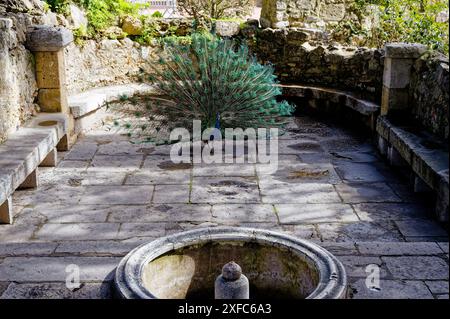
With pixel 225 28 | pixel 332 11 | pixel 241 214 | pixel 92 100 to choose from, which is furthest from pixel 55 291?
pixel 332 11

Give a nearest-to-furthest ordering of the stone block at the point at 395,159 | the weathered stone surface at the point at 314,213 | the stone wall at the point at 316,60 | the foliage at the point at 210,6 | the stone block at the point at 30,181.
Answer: the weathered stone surface at the point at 314,213, the stone block at the point at 30,181, the stone block at the point at 395,159, the stone wall at the point at 316,60, the foliage at the point at 210,6

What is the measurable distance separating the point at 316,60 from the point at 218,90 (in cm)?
259

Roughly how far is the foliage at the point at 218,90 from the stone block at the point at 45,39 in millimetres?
1155

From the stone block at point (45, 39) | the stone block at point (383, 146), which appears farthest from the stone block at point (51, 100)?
the stone block at point (383, 146)

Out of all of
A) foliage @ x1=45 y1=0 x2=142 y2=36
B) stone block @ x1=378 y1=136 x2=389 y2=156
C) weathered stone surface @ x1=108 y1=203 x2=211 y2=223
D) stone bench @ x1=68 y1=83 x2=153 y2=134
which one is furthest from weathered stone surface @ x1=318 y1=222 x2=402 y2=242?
foliage @ x1=45 y1=0 x2=142 y2=36

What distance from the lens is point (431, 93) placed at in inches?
214

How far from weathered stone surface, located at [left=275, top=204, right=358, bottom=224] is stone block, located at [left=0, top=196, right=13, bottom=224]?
2152 mm

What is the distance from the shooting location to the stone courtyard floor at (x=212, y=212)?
3.54m

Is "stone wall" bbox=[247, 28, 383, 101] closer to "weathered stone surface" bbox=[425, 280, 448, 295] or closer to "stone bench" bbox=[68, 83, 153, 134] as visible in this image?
"stone bench" bbox=[68, 83, 153, 134]

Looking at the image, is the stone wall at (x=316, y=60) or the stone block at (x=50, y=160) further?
the stone wall at (x=316, y=60)

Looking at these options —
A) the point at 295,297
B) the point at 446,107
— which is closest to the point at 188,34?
the point at 446,107

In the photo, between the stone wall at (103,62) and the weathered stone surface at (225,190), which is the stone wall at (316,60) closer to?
the stone wall at (103,62)

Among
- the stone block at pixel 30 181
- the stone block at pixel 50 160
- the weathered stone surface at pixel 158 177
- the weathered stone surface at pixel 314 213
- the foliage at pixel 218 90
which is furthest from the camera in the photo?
the foliage at pixel 218 90
